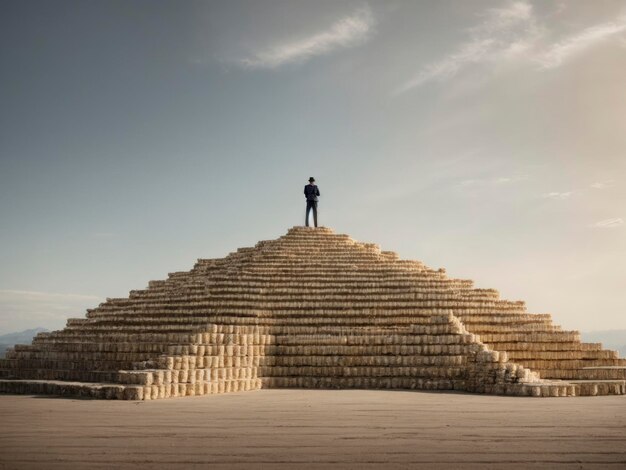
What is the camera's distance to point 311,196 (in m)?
27.5

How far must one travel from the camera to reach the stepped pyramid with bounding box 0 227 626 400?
15984mm

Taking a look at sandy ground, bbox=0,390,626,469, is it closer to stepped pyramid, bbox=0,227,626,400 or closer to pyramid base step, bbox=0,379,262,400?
→ pyramid base step, bbox=0,379,262,400

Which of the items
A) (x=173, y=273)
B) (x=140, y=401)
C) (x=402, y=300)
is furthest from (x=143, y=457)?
(x=173, y=273)

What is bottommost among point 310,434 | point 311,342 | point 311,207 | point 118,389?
point 310,434

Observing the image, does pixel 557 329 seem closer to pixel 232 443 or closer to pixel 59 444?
pixel 232 443

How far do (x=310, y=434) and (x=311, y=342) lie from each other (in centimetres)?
915

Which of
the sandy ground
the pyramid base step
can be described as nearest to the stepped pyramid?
the pyramid base step

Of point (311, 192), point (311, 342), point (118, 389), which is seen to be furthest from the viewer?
point (311, 192)

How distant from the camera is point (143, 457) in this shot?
775 centimetres

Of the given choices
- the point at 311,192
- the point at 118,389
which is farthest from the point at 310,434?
the point at 311,192

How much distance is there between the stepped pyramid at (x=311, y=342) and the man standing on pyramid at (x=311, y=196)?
4141 mm

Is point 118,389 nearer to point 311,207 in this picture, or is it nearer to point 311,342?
point 311,342

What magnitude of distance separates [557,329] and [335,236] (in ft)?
30.8

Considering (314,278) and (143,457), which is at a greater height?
(314,278)
